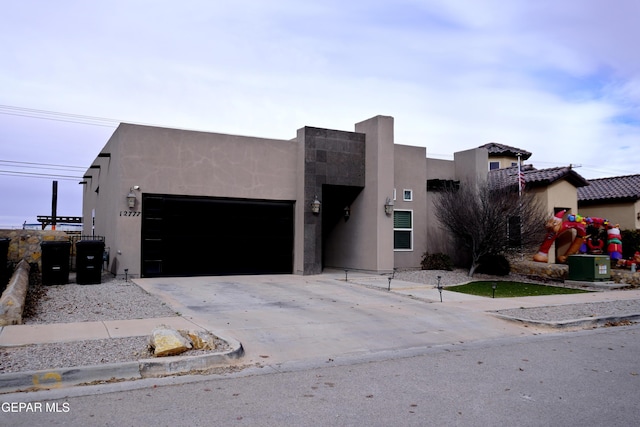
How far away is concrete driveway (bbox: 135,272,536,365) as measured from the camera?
28.4 feet

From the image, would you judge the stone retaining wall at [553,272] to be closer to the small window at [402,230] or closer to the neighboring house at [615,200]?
the small window at [402,230]

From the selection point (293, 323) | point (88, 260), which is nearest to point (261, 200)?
point (88, 260)

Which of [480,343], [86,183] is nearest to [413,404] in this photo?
[480,343]

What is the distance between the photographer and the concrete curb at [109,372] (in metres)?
6.02

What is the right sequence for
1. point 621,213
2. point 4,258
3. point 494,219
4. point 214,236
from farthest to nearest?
point 621,213
point 494,219
point 214,236
point 4,258

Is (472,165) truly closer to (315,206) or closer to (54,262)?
(315,206)

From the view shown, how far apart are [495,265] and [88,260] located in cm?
1494

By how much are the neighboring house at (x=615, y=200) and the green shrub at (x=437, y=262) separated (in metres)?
10.8

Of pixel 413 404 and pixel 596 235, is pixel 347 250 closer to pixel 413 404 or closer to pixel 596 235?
pixel 596 235

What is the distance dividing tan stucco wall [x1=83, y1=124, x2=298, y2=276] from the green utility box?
1054 centimetres

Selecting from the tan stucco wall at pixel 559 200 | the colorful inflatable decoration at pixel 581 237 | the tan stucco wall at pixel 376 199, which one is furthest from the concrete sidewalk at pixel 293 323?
the tan stucco wall at pixel 559 200

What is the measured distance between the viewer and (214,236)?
1798 centimetres

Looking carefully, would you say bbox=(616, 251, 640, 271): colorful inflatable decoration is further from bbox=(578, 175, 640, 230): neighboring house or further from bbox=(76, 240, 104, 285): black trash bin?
bbox=(76, 240, 104, 285): black trash bin

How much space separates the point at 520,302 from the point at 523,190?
27.9ft
